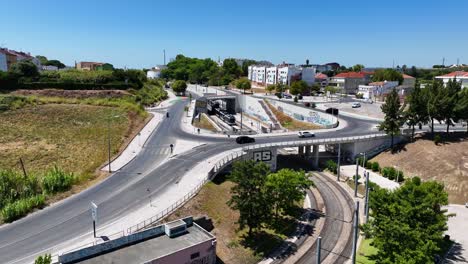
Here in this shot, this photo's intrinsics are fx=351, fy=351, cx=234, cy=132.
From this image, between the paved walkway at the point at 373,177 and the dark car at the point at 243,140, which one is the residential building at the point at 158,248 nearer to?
the dark car at the point at 243,140

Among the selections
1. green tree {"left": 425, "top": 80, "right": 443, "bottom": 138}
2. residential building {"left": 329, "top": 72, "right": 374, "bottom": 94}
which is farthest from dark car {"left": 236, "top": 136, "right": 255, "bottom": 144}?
residential building {"left": 329, "top": 72, "right": 374, "bottom": 94}

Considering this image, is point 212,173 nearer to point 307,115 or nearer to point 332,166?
point 332,166

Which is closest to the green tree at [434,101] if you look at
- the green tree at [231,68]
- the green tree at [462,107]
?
the green tree at [462,107]

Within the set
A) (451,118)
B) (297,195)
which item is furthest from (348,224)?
(451,118)

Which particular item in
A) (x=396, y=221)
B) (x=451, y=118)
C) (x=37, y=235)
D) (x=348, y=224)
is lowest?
(x=348, y=224)

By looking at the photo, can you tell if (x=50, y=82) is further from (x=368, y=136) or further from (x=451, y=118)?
(x=451, y=118)

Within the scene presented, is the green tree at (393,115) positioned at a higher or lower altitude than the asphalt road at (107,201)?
higher
